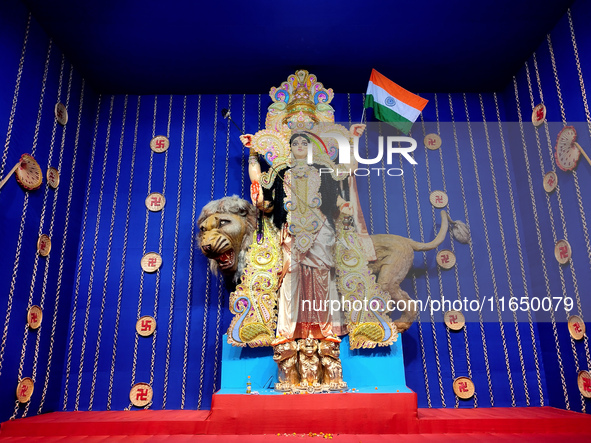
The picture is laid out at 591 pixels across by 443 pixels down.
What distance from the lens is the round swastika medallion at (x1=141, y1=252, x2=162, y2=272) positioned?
432cm

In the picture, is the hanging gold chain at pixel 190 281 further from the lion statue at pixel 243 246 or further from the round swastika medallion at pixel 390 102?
the round swastika medallion at pixel 390 102

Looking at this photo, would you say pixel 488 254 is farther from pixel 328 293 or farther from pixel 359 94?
pixel 359 94

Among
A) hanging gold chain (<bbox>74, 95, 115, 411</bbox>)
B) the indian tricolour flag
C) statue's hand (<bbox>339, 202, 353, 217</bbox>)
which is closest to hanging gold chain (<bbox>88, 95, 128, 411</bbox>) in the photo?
hanging gold chain (<bbox>74, 95, 115, 411</bbox>)

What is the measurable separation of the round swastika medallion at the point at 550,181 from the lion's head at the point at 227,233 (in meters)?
2.65

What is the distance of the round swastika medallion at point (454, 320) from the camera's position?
4.16m

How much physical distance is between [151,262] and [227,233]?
37.0 inches

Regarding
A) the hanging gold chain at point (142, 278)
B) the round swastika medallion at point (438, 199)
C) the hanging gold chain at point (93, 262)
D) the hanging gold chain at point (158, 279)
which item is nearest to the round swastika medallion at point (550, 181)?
the round swastika medallion at point (438, 199)

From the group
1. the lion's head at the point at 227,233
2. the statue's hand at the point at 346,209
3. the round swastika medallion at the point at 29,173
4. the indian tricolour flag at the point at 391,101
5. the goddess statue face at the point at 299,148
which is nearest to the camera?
the round swastika medallion at the point at 29,173

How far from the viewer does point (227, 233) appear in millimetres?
3900

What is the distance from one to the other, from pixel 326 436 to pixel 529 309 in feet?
7.76

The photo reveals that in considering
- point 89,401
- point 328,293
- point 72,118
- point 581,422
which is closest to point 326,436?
point 328,293

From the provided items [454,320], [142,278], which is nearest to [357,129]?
[454,320]

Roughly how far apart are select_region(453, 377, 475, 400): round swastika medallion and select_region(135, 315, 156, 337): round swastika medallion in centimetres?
270

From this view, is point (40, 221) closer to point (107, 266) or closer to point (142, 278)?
point (107, 266)
